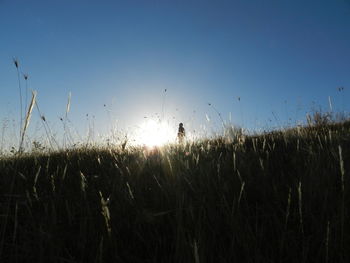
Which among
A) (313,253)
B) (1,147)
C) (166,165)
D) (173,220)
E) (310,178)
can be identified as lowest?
(313,253)

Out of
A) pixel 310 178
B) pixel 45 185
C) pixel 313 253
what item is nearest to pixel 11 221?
pixel 45 185

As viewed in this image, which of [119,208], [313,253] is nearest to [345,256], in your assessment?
[313,253]

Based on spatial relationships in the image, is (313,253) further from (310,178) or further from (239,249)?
(310,178)

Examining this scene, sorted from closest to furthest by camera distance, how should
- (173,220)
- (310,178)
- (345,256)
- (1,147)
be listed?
(345,256)
(173,220)
(310,178)
(1,147)

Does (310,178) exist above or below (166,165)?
below

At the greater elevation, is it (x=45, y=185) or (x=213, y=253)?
(x=45, y=185)

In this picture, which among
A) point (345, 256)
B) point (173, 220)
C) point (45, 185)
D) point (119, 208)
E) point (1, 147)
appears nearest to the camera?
point (345, 256)

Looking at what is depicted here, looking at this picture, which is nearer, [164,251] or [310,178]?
[164,251]

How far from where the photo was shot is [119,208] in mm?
1141

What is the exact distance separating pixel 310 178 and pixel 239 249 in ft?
2.02

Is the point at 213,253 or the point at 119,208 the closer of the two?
the point at 213,253

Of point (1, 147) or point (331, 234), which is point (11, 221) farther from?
point (1, 147)

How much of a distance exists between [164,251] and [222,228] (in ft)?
0.73

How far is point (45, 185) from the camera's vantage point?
5.65ft
